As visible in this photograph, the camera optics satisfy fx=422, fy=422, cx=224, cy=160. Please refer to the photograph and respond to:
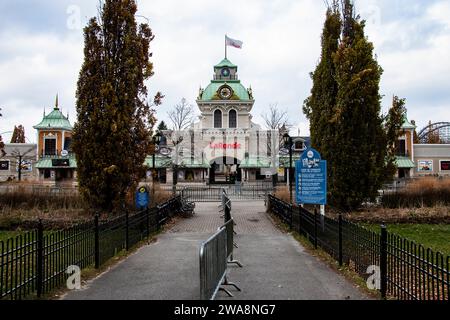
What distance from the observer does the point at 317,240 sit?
11422mm

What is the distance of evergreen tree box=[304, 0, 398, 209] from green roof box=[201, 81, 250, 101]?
123 ft

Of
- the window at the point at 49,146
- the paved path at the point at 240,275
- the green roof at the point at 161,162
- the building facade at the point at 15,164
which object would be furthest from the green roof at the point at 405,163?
the building facade at the point at 15,164

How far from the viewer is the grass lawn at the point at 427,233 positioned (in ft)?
38.2

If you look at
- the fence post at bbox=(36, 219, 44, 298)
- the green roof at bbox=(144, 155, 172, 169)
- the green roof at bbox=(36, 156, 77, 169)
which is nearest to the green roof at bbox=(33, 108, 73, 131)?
the green roof at bbox=(36, 156, 77, 169)

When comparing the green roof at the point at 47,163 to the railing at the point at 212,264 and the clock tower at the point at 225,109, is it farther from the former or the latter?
the railing at the point at 212,264

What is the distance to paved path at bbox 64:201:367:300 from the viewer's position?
7.09 meters

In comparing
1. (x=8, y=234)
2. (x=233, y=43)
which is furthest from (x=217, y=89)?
(x=8, y=234)

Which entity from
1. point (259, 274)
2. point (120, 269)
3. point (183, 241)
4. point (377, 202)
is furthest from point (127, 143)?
point (377, 202)

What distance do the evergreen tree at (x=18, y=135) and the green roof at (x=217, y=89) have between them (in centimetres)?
4633

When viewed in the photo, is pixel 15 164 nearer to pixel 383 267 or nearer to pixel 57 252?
pixel 57 252

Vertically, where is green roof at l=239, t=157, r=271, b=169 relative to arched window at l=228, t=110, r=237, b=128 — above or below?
below

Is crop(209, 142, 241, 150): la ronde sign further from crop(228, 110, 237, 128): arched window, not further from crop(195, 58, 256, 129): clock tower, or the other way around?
crop(228, 110, 237, 128): arched window

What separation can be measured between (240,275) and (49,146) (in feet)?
170

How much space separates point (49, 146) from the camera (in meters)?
54.7
